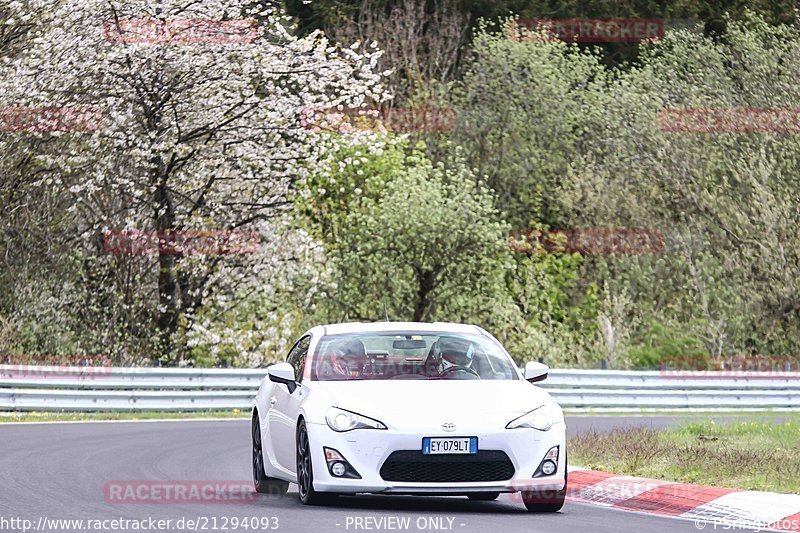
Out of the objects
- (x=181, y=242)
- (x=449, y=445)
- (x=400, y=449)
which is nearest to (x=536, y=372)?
(x=449, y=445)

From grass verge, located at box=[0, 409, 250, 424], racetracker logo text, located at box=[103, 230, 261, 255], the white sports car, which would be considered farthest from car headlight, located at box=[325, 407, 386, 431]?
racetracker logo text, located at box=[103, 230, 261, 255]

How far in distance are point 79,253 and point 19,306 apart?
1702mm

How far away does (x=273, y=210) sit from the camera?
1362 inches

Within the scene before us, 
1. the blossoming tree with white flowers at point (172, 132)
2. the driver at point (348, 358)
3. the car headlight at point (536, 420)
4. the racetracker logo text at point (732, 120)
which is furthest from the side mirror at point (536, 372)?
the racetracker logo text at point (732, 120)

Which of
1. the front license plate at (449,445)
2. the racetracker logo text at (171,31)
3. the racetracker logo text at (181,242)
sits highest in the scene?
the front license plate at (449,445)

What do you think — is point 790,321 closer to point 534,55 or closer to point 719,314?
point 719,314

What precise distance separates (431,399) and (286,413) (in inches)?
59.2

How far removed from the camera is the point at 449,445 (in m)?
11.4

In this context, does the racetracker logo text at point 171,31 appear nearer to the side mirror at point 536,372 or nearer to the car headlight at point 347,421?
the side mirror at point 536,372

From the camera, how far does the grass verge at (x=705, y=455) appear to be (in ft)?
45.2

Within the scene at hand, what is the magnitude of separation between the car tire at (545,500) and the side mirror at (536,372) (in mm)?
841

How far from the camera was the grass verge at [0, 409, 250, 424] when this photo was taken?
28.0 meters

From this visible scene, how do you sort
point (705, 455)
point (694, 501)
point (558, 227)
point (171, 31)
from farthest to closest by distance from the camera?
point (558, 227) < point (171, 31) < point (705, 455) < point (694, 501)

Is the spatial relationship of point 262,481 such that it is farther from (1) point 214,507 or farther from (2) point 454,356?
(2) point 454,356
